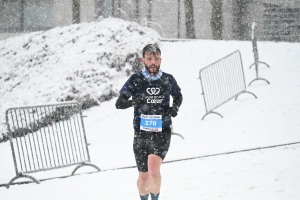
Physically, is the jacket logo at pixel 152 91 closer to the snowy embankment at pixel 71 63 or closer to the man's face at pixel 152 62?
the man's face at pixel 152 62

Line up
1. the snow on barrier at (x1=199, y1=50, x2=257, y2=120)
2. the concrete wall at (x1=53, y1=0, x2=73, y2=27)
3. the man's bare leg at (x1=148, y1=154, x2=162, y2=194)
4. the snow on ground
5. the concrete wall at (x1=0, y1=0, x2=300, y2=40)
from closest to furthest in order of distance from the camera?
the man's bare leg at (x1=148, y1=154, x2=162, y2=194) → the snow on ground → the snow on barrier at (x1=199, y1=50, x2=257, y2=120) → the concrete wall at (x1=0, y1=0, x2=300, y2=40) → the concrete wall at (x1=53, y1=0, x2=73, y2=27)

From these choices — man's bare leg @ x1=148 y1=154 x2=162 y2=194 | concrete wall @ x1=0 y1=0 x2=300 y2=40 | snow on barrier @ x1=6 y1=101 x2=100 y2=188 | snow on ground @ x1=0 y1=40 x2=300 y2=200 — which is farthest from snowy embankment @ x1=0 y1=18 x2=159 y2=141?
man's bare leg @ x1=148 y1=154 x2=162 y2=194


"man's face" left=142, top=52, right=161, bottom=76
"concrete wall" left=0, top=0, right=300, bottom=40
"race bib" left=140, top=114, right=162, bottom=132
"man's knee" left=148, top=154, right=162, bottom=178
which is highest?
"concrete wall" left=0, top=0, right=300, bottom=40

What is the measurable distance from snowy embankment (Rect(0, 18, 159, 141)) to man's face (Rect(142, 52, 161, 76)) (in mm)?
9895

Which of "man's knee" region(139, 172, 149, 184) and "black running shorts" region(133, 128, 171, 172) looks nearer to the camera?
"black running shorts" region(133, 128, 171, 172)

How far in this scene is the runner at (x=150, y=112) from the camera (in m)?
5.05

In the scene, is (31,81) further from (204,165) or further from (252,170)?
(252,170)

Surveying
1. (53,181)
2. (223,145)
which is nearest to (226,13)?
(223,145)

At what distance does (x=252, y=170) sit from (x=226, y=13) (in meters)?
23.5

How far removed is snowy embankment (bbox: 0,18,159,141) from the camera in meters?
15.3

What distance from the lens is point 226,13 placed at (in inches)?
1165

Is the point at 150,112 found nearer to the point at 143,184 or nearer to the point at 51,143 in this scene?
the point at 143,184

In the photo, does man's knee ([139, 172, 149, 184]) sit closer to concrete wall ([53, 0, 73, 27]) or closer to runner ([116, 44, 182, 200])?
runner ([116, 44, 182, 200])

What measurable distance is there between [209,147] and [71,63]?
8.15m
